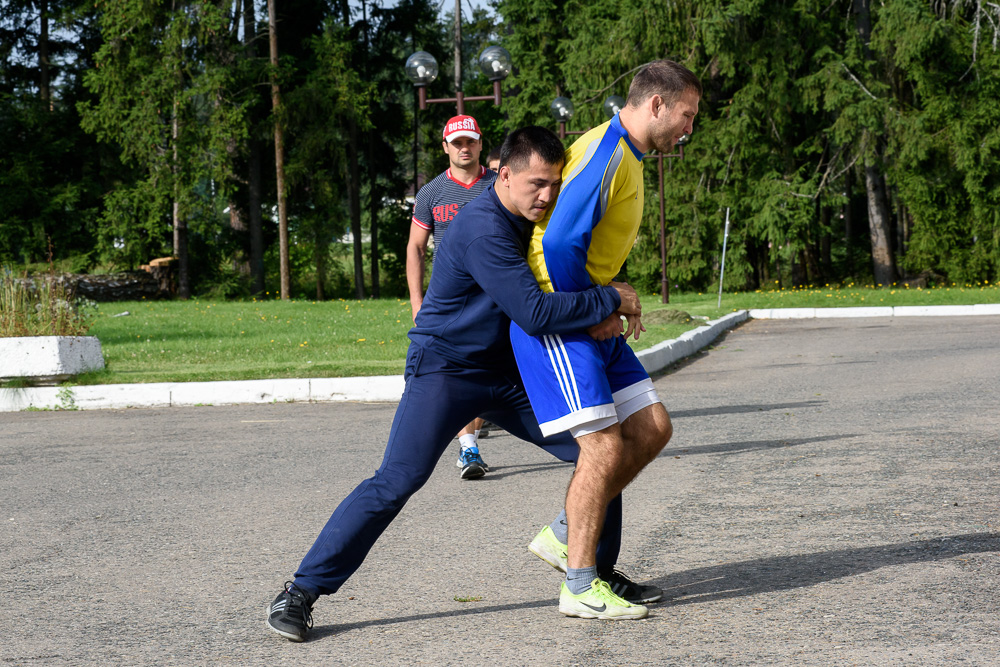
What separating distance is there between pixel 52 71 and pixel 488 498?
40437 millimetres

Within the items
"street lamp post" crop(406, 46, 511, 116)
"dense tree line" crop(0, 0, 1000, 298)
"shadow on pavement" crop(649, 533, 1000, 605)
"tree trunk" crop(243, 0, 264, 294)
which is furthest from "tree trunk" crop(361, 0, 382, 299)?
"shadow on pavement" crop(649, 533, 1000, 605)

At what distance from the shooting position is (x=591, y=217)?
3.41 meters

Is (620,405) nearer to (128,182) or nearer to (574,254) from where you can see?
(574,254)

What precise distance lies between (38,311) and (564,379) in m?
9.87

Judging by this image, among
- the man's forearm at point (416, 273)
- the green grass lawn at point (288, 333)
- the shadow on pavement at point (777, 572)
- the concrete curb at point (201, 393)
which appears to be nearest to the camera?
the shadow on pavement at point (777, 572)

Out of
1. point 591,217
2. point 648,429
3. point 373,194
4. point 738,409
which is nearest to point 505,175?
point 591,217

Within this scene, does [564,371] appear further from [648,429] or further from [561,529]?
[561,529]

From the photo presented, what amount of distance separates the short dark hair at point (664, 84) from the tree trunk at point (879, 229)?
2975 centimetres

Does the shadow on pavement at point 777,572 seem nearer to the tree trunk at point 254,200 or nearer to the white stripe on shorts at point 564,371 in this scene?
the white stripe on shorts at point 564,371

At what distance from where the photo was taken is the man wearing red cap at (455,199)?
6.45m

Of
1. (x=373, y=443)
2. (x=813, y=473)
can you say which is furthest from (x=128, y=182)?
(x=813, y=473)

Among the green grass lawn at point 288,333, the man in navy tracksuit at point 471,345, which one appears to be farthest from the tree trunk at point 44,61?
the man in navy tracksuit at point 471,345

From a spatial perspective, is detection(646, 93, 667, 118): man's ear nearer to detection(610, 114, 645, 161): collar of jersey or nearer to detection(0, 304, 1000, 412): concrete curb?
detection(610, 114, 645, 161): collar of jersey

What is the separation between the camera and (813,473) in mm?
6086
